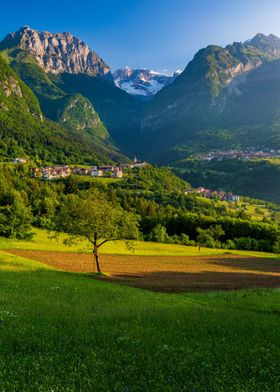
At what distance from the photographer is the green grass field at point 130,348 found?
388 inches

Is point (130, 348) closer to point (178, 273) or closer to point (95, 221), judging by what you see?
point (95, 221)

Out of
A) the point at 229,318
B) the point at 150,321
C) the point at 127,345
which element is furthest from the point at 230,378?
the point at 229,318

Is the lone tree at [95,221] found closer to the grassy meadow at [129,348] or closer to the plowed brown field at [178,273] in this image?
the plowed brown field at [178,273]

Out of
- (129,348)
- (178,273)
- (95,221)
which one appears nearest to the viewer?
(129,348)

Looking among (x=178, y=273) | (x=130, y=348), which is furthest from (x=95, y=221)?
(x=130, y=348)

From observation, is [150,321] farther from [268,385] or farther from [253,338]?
[268,385]

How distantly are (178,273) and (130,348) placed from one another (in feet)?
168

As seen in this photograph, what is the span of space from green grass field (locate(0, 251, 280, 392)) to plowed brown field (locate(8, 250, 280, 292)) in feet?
75.0

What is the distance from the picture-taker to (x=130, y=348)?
13.0 metres

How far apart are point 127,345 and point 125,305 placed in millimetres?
10648

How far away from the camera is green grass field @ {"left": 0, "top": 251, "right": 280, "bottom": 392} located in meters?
9.86

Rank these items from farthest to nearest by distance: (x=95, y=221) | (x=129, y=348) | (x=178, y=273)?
(x=178, y=273), (x=95, y=221), (x=129, y=348)

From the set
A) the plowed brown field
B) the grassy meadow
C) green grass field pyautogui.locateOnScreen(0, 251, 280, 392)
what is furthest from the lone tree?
green grass field pyautogui.locateOnScreen(0, 251, 280, 392)

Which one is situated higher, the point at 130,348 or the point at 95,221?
the point at 95,221
